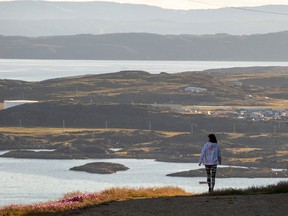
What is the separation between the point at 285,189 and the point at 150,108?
487ft

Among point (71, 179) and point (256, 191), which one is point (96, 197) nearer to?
point (256, 191)

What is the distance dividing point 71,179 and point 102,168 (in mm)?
10407

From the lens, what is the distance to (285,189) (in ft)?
89.2

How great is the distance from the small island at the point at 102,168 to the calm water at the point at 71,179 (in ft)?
3.87

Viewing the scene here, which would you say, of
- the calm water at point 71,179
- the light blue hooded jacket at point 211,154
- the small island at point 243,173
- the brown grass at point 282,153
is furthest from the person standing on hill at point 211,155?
the brown grass at point 282,153

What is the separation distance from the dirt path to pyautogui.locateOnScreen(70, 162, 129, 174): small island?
309ft

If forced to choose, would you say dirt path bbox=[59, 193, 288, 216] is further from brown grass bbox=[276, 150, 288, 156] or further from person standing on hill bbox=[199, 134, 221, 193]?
brown grass bbox=[276, 150, 288, 156]

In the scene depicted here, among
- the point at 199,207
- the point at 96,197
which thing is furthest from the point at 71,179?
the point at 199,207

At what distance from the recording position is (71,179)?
11056 centimetres

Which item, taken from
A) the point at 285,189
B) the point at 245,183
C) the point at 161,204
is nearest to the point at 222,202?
the point at 161,204

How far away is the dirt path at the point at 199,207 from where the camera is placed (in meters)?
23.1

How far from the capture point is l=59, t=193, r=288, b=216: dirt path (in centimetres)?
2314

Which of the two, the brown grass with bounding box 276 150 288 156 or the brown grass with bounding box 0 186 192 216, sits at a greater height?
the brown grass with bounding box 0 186 192 216

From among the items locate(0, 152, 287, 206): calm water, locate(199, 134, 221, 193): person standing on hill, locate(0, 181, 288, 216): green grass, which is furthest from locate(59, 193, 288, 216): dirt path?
locate(0, 152, 287, 206): calm water
